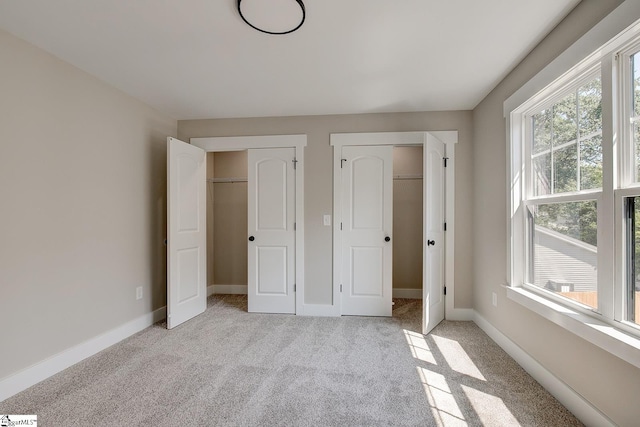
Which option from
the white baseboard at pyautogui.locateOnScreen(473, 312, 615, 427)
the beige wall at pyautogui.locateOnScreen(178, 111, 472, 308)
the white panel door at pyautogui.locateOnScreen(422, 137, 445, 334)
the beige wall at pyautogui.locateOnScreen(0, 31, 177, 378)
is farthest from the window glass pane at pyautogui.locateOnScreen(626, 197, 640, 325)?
the beige wall at pyautogui.locateOnScreen(0, 31, 177, 378)

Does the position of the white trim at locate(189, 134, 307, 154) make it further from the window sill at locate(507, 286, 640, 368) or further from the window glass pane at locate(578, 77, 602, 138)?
the window sill at locate(507, 286, 640, 368)

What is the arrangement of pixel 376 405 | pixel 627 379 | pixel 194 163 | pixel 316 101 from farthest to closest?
1. pixel 194 163
2. pixel 316 101
3. pixel 376 405
4. pixel 627 379

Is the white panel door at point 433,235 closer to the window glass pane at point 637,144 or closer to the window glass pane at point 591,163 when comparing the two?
the window glass pane at point 591,163

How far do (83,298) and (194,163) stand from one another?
1.70m

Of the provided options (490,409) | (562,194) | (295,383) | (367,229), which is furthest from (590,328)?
(367,229)

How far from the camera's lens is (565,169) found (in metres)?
1.84

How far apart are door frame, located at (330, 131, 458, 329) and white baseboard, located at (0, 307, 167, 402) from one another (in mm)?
2085

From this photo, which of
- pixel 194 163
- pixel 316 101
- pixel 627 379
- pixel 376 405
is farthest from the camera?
pixel 194 163

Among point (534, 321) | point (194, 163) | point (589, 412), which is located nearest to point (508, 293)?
point (534, 321)

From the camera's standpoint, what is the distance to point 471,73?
92.6 inches

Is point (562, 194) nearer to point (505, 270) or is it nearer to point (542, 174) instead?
point (542, 174)

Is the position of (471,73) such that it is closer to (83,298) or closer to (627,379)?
(627,379)

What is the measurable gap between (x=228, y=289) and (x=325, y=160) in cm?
251

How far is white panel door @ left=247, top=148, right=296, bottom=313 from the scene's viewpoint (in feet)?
11.1
